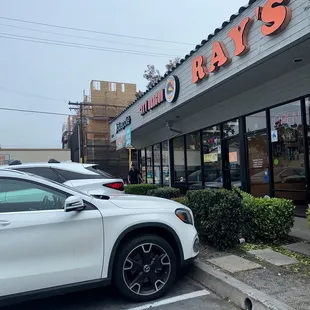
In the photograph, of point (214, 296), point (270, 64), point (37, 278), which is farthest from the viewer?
point (270, 64)

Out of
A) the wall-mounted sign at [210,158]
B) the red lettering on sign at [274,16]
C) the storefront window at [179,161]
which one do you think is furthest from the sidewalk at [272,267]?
the storefront window at [179,161]

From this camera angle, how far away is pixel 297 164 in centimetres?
846

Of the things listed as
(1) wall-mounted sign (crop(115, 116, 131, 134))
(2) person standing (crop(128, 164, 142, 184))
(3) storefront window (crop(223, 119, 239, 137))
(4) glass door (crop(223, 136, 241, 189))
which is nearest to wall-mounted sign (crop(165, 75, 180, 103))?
(3) storefront window (crop(223, 119, 239, 137))

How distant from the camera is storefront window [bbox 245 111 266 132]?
9.52m

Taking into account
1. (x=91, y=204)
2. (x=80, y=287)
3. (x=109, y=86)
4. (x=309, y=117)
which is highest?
(x=109, y=86)

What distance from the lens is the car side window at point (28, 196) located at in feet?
12.0

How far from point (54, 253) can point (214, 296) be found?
6.52ft

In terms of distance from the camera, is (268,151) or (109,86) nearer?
(268,151)

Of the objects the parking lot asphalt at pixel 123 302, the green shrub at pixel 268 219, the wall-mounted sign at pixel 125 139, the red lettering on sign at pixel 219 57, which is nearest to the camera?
the parking lot asphalt at pixel 123 302

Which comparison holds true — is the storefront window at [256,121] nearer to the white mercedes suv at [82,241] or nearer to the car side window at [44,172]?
the car side window at [44,172]

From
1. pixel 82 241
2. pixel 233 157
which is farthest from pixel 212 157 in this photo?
pixel 82 241

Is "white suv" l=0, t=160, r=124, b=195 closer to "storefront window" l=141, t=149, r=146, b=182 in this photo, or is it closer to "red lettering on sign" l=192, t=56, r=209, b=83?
"red lettering on sign" l=192, t=56, r=209, b=83

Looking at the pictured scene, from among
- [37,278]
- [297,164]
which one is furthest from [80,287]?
[297,164]

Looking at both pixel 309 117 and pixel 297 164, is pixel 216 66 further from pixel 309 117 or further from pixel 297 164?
pixel 297 164
